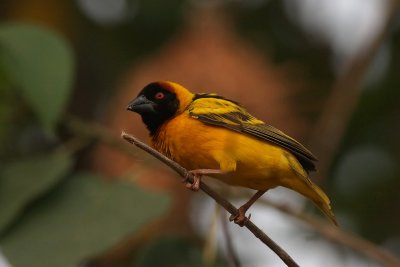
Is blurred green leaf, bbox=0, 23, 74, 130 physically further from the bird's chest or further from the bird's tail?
the bird's tail

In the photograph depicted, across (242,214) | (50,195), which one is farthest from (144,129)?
(242,214)

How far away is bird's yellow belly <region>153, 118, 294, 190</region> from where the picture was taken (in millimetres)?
2824

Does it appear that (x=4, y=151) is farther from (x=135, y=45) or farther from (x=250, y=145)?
(x=250, y=145)

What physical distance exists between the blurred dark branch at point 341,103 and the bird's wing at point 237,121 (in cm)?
75

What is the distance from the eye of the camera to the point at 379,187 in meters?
4.61

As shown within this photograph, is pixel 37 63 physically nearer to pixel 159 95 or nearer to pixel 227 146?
pixel 159 95

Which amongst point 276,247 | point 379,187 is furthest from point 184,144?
point 379,187

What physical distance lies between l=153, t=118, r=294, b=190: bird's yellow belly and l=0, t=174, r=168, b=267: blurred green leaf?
613mm

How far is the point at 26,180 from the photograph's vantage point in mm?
3605

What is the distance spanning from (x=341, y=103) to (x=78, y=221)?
1.23m

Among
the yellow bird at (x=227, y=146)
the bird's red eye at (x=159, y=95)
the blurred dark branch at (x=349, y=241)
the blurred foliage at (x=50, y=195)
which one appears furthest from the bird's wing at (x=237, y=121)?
the blurred foliage at (x=50, y=195)

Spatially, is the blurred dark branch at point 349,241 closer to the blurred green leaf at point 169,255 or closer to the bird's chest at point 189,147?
the blurred green leaf at point 169,255

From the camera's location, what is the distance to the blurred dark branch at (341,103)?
12.2ft

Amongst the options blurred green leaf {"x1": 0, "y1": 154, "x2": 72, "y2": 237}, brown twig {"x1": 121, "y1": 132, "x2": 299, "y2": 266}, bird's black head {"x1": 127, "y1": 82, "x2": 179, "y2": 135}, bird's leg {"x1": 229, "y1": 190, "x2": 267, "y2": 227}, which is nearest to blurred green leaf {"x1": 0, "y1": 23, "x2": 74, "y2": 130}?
blurred green leaf {"x1": 0, "y1": 154, "x2": 72, "y2": 237}
